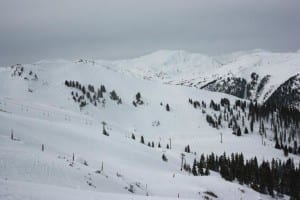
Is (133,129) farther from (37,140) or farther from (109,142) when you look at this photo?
(37,140)

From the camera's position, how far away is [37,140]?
52.6 metres

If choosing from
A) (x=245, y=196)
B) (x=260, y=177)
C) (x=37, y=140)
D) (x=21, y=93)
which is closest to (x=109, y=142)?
(x=37, y=140)

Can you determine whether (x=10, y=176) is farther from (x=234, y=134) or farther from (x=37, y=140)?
(x=234, y=134)

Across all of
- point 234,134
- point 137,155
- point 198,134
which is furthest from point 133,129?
point 137,155

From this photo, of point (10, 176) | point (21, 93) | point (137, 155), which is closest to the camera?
point (10, 176)

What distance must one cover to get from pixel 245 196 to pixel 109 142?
39.0m

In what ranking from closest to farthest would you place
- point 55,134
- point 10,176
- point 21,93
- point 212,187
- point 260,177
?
point 10,176 → point 212,187 → point 55,134 → point 260,177 → point 21,93

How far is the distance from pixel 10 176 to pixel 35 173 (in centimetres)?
362

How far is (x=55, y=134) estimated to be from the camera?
6538 cm

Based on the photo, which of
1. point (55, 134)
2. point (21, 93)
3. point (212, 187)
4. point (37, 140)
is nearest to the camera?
point (37, 140)

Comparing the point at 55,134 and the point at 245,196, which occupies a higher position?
the point at 55,134

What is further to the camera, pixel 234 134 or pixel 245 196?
pixel 234 134

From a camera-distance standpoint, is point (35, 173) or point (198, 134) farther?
point (198, 134)

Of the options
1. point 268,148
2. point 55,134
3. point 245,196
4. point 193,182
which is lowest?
point 268,148
